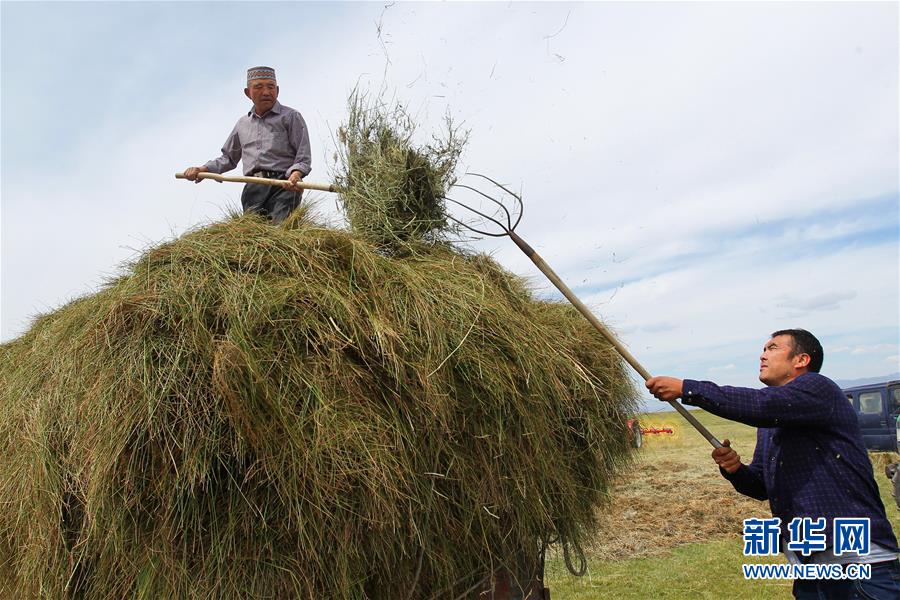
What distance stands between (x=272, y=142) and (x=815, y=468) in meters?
3.34

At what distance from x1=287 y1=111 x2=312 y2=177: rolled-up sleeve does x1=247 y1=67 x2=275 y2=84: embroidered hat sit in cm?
26

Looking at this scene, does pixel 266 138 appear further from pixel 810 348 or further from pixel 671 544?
pixel 671 544

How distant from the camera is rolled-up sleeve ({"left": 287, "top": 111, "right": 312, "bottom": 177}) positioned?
156 inches

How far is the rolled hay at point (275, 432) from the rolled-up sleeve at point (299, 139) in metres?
1.62

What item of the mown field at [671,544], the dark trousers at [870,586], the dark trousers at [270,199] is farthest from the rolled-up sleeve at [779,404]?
the dark trousers at [270,199]

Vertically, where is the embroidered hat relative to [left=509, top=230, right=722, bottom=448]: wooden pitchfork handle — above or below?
above

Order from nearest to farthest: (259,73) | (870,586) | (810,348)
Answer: (870,586), (810,348), (259,73)

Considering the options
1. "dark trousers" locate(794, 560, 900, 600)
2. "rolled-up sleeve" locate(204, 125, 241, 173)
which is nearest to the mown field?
"dark trousers" locate(794, 560, 900, 600)

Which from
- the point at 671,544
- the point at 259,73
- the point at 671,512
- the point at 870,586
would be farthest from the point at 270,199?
the point at 671,512

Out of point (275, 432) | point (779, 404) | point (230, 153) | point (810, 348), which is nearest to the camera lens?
point (275, 432)

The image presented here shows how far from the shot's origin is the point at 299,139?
4035 millimetres

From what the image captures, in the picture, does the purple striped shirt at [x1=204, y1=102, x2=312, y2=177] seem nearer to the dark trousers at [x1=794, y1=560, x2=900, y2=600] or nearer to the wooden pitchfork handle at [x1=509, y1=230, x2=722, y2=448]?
the wooden pitchfork handle at [x1=509, y1=230, x2=722, y2=448]

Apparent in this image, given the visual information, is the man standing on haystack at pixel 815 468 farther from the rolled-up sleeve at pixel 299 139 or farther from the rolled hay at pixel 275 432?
the rolled-up sleeve at pixel 299 139

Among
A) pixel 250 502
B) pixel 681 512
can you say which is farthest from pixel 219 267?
pixel 681 512
